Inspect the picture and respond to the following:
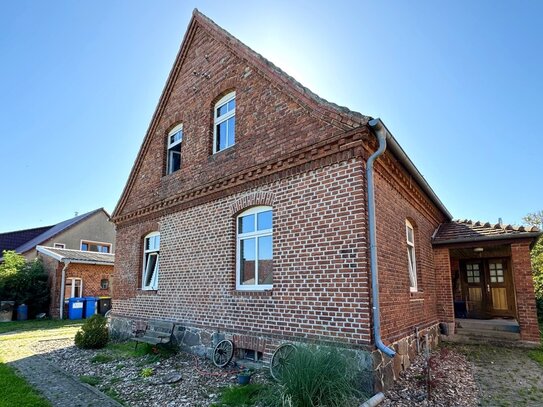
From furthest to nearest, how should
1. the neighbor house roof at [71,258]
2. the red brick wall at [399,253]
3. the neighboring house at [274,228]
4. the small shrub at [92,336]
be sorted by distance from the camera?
the neighbor house roof at [71,258], the small shrub at [92,336], the red brick wall at [399,253], the neighboring house at [274,228]

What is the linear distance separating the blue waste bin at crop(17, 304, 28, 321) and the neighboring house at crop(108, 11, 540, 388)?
1127cm

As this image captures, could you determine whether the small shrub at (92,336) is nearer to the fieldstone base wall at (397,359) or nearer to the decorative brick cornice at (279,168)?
the decorative brick cornice at (279,168)

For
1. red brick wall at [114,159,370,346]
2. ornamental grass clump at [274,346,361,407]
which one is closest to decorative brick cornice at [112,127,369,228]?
red brick wall at [114,159,370,346]

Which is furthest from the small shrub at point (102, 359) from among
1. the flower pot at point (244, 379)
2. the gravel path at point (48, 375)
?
the flower pot at point (244, 379)

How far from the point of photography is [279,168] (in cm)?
730

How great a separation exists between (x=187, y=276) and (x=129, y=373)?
102 inches

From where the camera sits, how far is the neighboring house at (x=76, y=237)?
26542mm

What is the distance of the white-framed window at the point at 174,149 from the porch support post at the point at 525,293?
1050cm

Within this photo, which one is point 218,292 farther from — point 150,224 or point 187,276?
point 150,224

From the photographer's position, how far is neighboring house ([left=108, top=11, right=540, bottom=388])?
6.10 metres

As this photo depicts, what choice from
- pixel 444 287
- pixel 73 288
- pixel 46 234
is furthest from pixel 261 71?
pixel 46 234

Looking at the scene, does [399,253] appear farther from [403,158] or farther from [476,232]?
[476,232]

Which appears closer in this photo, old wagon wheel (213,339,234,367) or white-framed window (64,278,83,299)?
old wagon wheel (213,339,234,367)

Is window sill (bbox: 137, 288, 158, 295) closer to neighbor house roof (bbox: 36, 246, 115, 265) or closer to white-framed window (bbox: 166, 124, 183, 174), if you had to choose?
white-framed window (bbox: 166, 124, 183, 174)
